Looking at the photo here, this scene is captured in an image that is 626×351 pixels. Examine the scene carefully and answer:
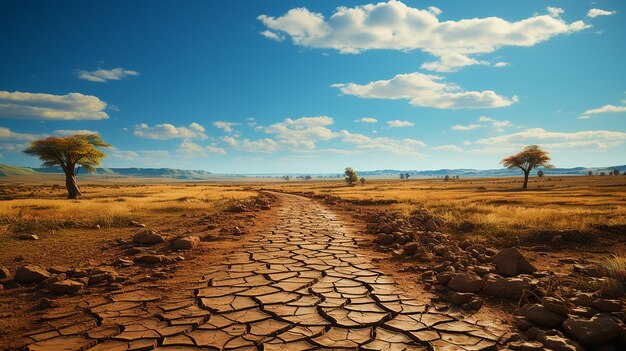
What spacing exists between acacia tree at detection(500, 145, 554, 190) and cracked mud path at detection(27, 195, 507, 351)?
176 feet

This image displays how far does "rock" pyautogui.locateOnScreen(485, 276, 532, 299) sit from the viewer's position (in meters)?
4.84

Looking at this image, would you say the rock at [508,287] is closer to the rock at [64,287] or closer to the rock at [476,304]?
the rock at [476,304]

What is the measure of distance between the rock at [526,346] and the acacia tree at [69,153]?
34.6 meters

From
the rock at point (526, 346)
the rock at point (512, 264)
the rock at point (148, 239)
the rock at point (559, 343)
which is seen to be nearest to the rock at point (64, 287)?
the rock at point (148, 239)

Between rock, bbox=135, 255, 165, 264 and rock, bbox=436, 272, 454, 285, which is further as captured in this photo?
rock, bbox=135, 255, 165, 264

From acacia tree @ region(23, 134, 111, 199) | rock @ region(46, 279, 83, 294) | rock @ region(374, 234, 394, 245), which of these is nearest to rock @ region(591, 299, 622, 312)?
rock @ region(374, 234, 394, 245)

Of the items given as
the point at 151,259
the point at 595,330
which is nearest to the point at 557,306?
the point at 595,330

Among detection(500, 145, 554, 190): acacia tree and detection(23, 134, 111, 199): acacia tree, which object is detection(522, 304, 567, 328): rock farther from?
detection(500, 145, 554, 190): acacia tree

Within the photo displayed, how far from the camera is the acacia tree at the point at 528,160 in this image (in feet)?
161

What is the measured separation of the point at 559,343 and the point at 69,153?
37.2 meters

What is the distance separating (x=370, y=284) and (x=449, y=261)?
2106 millimetres

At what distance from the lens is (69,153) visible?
3033 centimetres

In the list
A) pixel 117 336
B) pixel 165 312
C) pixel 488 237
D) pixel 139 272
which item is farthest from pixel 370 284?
pixel 488 237

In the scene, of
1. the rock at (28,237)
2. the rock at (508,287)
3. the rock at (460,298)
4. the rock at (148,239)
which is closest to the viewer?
the rock at (460,298)
